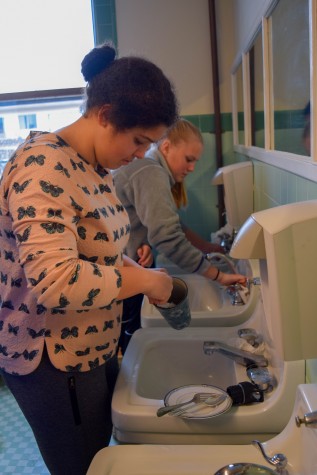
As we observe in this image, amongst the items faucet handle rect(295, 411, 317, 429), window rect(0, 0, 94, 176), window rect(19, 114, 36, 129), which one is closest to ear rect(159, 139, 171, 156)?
faucet handle rect(295, 411, 317, 429)

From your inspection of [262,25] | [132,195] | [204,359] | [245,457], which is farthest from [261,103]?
[245,457]

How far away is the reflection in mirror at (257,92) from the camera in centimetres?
175

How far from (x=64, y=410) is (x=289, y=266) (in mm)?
592

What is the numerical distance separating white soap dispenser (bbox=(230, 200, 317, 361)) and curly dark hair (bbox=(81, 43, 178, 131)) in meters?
0.31

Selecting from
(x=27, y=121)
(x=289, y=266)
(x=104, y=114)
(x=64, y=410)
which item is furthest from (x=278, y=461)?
(x=27, y=121)

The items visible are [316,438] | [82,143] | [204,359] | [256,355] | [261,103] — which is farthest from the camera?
[261,103]

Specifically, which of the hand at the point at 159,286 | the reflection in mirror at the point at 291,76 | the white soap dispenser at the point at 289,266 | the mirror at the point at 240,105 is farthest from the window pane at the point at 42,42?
the white soap dispenser at the point at 289,266

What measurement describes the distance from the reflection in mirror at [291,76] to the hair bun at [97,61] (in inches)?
17.9

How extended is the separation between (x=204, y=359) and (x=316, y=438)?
65 cm

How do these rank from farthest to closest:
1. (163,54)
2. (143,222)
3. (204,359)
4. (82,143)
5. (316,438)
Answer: (163,54) < (143,222) < (204,359) < (82,143) < (316,438)

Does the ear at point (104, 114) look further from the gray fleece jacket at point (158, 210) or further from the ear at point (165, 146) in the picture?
the ear at point (165, 146)

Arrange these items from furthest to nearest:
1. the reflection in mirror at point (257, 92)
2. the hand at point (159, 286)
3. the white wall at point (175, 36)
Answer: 1. the white wall at point (175, 36)
2. the reflection in mirror at point (257, 92)
3. the hand at point (159, 286)

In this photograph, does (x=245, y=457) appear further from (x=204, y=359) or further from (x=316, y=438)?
(x=204, y=359)

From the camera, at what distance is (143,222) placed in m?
1.64
